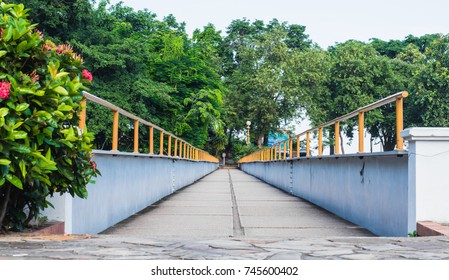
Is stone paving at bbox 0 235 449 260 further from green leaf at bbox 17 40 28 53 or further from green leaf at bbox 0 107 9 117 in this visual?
green leaf at bbox 17 40 28 53

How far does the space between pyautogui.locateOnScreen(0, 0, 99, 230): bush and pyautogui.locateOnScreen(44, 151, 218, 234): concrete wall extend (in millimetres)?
500

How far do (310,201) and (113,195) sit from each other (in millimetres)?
5879

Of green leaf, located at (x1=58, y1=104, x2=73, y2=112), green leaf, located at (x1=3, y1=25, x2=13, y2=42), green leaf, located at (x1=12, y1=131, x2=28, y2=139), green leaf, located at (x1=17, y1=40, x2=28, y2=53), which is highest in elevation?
green leaf, located at (x1=3, y1=25, x2=13, y2=42)

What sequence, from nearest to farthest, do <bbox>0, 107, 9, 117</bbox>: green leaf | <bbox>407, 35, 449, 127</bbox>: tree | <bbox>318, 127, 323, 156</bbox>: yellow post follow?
1. <bbox>0, 107, 9, 117</bbox>: green leaf
2. <bbox>318, 127, 323, 156</bbox>: yellow post
3. <bbox>407, 35, 449, 127</bbox>: tree

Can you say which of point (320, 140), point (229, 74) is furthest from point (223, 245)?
point (229, 74)

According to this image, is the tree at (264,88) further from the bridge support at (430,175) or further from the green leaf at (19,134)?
the green leaf at (19,134)

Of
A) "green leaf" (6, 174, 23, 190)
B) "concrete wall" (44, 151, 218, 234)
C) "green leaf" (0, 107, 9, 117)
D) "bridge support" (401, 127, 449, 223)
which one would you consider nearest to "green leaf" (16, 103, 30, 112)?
"green leaf" (0, 107, 9, 117)

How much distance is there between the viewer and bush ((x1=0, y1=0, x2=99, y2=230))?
4.89 meters

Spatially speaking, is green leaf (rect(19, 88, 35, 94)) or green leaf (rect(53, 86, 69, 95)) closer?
green leaf (rect(19, 88, 35, 94))

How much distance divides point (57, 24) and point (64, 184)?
104 ft

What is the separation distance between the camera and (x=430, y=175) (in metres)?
5.91

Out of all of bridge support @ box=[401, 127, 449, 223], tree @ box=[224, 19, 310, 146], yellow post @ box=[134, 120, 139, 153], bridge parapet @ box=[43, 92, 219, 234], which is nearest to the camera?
bridge support @ box=[401, 127, 449, 223]

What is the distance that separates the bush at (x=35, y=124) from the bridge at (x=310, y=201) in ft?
1.68
